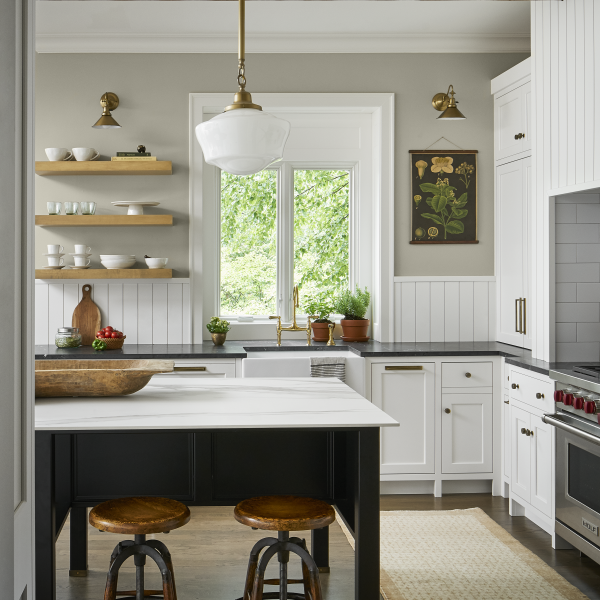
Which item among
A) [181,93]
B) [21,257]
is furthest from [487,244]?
[21,257]

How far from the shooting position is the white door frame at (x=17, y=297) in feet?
2.74

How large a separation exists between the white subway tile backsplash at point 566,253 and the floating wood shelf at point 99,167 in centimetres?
250

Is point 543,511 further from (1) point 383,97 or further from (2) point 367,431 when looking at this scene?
(1) point 383,97

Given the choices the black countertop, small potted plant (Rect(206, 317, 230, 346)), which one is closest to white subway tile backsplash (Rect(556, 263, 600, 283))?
the black countertop

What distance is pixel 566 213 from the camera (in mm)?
3543

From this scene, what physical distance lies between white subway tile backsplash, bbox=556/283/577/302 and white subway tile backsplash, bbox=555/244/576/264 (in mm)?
133

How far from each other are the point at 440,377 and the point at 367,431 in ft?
6.98

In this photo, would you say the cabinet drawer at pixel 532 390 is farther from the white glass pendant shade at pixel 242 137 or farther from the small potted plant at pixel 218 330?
the white glass pendant shade at pixel 242 137

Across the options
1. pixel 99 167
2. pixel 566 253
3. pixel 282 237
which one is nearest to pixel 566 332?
pixel 566 253

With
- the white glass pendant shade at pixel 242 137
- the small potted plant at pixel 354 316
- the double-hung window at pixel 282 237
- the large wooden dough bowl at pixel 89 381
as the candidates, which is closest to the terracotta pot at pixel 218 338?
the double-hung window at pixel 282 237

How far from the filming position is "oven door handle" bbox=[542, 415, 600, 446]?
2.70 m

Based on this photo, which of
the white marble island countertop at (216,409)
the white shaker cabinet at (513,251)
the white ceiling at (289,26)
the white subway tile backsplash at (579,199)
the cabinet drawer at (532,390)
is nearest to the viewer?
the white marble island countertop at (216,409)

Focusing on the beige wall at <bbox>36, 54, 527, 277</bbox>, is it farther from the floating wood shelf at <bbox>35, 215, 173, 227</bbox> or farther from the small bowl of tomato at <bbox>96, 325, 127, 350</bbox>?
the small bowl of tomato at <bbox>96, 325, 127, 350</bbox>

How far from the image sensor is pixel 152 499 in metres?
2.17
